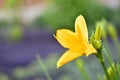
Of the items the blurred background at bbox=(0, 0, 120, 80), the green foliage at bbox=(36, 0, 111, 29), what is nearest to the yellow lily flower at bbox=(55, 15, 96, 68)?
the blurred background at bbox=(0, 0, 120, 80)

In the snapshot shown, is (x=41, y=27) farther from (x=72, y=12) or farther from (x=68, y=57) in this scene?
(x=68, y=57)

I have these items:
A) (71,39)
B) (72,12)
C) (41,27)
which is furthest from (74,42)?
(41,27)

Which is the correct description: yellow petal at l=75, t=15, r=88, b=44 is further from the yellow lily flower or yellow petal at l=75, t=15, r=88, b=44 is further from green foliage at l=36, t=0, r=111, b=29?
green foliage at l=36, t=0, r=111, b=29

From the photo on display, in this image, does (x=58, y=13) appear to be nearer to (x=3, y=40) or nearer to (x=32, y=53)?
(x=3, y=40)

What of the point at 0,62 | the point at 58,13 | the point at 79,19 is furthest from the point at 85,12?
the point at 79,19

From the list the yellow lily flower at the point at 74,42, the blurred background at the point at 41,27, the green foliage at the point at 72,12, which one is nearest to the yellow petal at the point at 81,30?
the yellow lily flower at the point at 74,42

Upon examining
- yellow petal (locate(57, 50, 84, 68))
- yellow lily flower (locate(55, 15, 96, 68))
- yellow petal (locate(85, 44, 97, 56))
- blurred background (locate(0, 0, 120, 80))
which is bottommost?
yellow petal (locate(85, 44, 97, 56))

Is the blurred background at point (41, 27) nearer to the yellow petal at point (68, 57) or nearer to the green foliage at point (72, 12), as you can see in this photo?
the green foliage at point (72, 12)

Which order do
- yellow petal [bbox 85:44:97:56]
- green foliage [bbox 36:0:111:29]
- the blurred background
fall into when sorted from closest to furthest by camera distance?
yellow petal [bbox 85:44:97:56] → the blurred background → green foliage [bbox 36:0:111:29]
